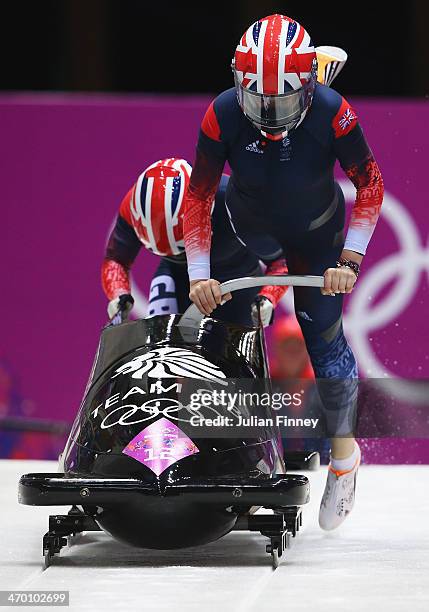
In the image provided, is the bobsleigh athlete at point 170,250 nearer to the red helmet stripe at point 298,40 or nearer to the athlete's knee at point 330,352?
the athlete's knee at point 330,352

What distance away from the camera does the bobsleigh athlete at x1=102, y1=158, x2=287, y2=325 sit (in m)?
4.49

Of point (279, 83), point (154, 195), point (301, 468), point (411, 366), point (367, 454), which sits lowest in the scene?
point (367, 454)

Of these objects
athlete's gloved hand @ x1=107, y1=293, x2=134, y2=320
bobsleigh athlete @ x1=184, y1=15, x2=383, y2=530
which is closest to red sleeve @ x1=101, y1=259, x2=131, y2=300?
athlete's gloved hand @ x1=107, y1=293, x2=134, y2=320

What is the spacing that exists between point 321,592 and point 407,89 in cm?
710

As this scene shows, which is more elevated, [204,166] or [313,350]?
[204,166]

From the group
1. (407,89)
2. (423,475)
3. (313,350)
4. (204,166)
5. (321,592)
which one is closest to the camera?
(321,592)

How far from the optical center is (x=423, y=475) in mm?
5461

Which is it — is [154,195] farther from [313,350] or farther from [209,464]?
[209,464]

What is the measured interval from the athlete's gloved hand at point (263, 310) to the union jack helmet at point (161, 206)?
0.37 meters

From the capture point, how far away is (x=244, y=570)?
11.1 ft

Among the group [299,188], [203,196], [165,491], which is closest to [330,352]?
[299,188]

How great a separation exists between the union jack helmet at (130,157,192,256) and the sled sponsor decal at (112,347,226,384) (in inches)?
32.5

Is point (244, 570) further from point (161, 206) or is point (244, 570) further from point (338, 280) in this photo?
point (161, 206)

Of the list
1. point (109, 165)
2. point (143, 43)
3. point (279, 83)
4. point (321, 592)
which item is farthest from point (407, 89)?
point (321, 592)
